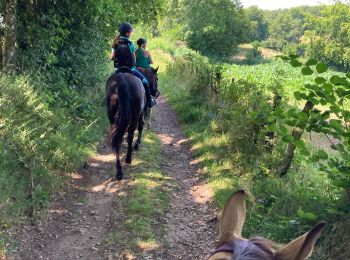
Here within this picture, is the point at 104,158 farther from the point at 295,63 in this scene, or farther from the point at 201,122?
the point at 295,63

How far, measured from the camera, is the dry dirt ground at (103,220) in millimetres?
5234

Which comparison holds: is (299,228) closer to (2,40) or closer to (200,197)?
(200,197)

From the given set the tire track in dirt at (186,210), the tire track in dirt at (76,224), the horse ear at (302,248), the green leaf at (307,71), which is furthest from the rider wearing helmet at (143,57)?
the horse ear at (302,248)

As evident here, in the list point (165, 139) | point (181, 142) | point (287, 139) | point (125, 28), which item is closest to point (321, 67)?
point (287, 139)

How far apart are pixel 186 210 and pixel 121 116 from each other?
6.85 feet

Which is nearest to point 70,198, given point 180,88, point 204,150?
point 204,150

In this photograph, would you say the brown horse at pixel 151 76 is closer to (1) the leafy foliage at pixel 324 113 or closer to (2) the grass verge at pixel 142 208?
(2) the grass verge at pixel 142 208

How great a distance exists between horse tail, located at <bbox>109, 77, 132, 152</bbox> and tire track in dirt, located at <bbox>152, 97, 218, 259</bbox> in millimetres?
1360

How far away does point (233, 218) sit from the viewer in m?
1.96

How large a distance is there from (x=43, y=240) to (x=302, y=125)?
383cm

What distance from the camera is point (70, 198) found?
21.8 ft

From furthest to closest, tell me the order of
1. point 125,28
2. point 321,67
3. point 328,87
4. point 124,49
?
point 124,49 → point 125,28 → point 328,87 → point 321,67

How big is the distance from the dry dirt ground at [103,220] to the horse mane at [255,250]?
3.71 m

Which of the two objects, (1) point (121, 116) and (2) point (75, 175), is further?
(2) point (75, 175)
